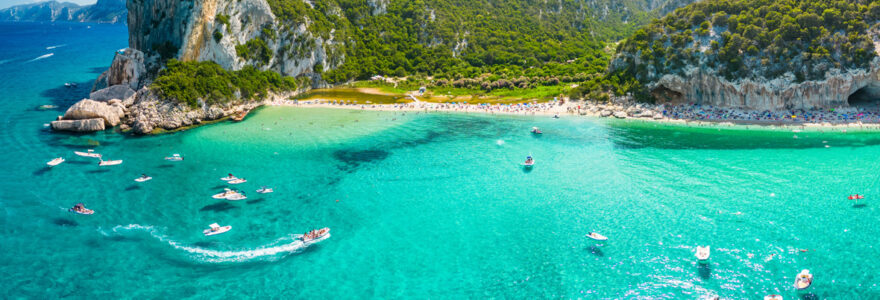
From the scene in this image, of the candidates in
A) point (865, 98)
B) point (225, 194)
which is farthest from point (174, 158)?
point (865, 98)

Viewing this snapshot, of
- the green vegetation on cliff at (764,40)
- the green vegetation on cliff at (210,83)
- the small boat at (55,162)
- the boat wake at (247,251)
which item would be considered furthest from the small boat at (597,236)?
the green vegetation on cliff at (210,83)

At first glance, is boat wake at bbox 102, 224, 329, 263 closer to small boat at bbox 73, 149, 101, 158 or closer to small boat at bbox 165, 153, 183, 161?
small boat at bbox 165, 153, 183, 161

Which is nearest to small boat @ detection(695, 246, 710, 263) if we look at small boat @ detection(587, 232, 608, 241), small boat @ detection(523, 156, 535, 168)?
small boat @ detection(587, 232, 608, 241)

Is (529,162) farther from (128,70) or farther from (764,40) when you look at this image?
(128,70)

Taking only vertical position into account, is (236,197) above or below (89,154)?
below

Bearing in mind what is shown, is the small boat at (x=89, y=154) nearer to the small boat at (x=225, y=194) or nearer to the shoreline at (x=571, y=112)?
the small boat at (x=225, y=194)

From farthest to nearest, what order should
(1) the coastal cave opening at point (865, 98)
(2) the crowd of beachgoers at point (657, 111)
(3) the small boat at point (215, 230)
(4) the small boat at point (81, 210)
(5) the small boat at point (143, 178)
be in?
(1) the coastal cave opening at point (865, 98), (2) the crowd of beachgoers at point (657, 111), (5) the small boat at point (143, 178), (4) the small boat at point (81, 210), (3) the small boat at point (215, 230)
